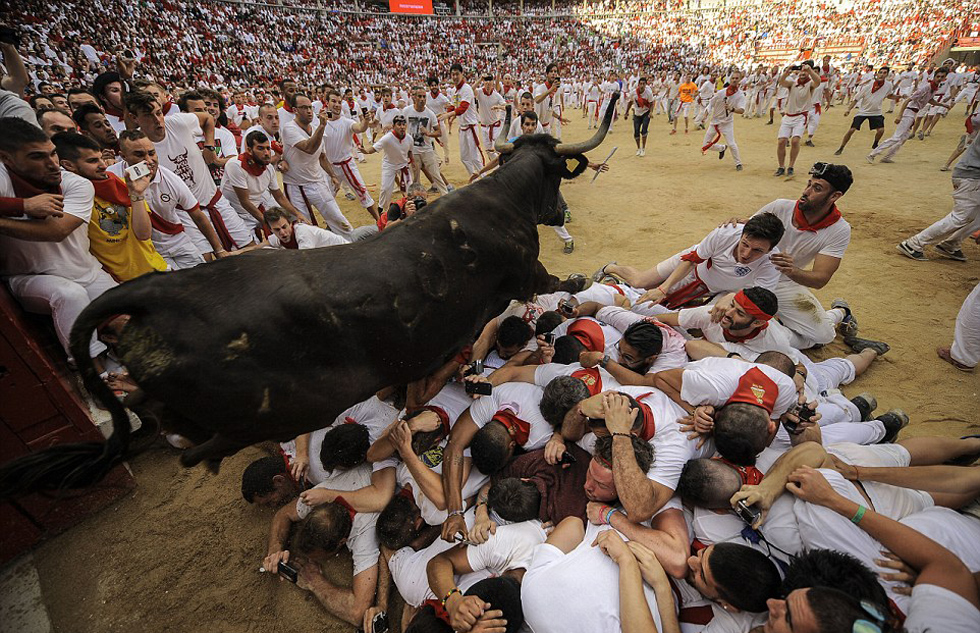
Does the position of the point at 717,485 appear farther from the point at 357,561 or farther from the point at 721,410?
the point at 357,561

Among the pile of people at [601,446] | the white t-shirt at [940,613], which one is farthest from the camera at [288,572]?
the white t-shirt at [940,613]

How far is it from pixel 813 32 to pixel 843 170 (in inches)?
1654

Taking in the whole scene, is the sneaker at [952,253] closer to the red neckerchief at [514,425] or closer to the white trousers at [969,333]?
the white trousers at [969,333]

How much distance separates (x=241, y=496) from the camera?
11.7 ft

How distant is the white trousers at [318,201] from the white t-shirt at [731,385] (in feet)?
17.4

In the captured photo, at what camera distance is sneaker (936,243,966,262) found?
19.5 feet

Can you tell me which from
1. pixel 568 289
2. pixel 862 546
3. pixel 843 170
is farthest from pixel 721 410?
pixel 843 170

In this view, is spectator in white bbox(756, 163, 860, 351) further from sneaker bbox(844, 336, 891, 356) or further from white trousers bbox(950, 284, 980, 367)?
white trousers bbox(950, 284, 980, 367)

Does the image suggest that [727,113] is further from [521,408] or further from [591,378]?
[521,408]

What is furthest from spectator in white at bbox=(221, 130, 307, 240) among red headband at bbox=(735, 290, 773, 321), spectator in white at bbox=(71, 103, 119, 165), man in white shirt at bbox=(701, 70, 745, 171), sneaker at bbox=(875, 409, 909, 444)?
man in white shirt at bbox=(701, 70, 745, 171)

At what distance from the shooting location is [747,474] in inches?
103

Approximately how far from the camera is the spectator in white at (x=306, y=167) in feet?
A: 20.6

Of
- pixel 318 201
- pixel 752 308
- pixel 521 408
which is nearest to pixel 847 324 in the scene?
pixel 752 308

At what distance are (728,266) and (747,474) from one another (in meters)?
2.51
